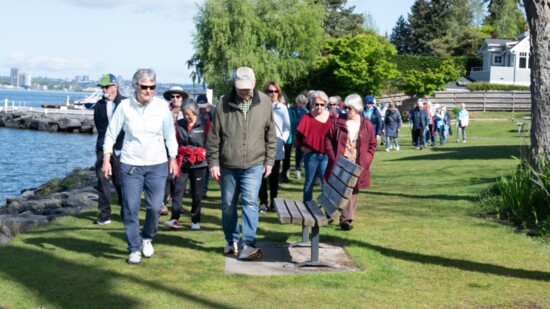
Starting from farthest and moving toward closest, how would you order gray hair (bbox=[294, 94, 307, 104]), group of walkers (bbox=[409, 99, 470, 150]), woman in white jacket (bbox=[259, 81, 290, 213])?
group of walkers (bbox=[409, 99, 470, 150]) → gray hair (bbox=[294, 94, 307, 104]) → woman in white jacket (bbox=[259, 81, 290, 213])

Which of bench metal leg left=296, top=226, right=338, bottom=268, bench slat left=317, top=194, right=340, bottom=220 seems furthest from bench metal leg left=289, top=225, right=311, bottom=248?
bench metal leg left=296, top=226, right=338, bottom=268

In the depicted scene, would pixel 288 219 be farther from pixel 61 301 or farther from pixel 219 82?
pixel 219 82

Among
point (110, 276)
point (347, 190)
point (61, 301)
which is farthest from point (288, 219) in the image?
point (61, 301)

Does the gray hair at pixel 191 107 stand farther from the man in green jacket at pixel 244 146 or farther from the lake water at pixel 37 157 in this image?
the lake water at pixel 37 157

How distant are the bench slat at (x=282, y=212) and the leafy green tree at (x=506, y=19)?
101 m

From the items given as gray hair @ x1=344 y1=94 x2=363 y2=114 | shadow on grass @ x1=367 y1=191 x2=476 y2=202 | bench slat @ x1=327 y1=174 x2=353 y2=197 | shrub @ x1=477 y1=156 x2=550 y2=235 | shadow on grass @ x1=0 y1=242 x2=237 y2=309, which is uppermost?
gray hair @ x1=344 y1=94 x2=363 y2=114

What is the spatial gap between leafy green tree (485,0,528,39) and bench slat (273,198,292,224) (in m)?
101

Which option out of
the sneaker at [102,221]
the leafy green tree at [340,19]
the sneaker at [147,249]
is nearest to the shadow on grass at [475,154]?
the sneaker at [102,221]

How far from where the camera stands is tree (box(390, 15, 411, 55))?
10757 cm

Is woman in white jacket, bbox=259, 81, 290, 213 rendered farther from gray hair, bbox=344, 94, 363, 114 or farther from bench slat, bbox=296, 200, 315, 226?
bench slat, bbox=296, 200, 315, 226

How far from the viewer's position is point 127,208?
816 cm

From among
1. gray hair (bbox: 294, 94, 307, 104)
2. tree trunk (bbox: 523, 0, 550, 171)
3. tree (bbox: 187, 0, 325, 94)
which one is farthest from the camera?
tree (bbox: 187, 0, 325, 94)

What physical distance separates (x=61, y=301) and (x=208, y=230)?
4.01 meters

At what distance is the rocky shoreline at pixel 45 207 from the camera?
1080cm
